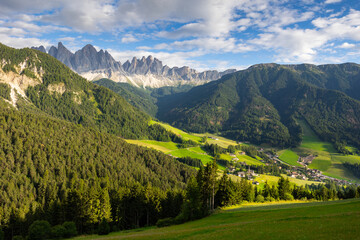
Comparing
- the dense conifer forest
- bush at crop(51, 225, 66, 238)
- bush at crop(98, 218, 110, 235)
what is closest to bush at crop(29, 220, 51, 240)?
bush at crop(51, 225, 66, 238)

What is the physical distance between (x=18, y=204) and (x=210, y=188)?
287ft

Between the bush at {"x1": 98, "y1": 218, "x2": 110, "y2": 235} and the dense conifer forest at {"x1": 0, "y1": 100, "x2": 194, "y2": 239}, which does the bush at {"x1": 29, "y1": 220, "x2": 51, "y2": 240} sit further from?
the bush at {"x1": 98, "y1": 218, "x2": 110, "y2": 235}

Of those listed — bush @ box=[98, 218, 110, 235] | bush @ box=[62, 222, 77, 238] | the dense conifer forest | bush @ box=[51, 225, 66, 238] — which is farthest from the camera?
the dense conifer forest

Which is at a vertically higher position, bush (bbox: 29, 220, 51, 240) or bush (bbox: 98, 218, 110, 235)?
bush (bbox: 29, 220, 51, 240)

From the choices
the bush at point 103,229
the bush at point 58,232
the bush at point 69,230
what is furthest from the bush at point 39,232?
the bush at point 103,229

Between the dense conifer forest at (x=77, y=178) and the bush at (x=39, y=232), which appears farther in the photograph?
the dense conifer forest at (x=77, y=178)

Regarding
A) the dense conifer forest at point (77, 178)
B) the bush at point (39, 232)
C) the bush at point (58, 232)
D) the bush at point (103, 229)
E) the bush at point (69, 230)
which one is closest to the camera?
the bush at point (39, 232)

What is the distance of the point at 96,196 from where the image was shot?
219 feet

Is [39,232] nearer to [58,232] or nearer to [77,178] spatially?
[58,232]

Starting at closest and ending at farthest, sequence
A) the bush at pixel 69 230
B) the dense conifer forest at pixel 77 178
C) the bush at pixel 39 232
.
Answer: the bush at pixel 39 232 < the bush at pixel 69 230 < the dense conifer forest at pixel 77 178

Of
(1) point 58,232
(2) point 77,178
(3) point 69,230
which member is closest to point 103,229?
(3) point 69,230

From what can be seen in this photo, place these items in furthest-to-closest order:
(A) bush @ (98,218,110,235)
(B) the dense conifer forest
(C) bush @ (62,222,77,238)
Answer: (B) the dense conifer forest < (A) bush @ (98,218,110,235) < (C) bush @ (62,222,77,238)

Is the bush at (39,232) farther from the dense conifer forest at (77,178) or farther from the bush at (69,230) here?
the dense conifer forest at (77,178)

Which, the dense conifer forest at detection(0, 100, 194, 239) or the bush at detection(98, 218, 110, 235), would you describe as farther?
the dense conifer forest at detection(0, 100, 194, 239)
